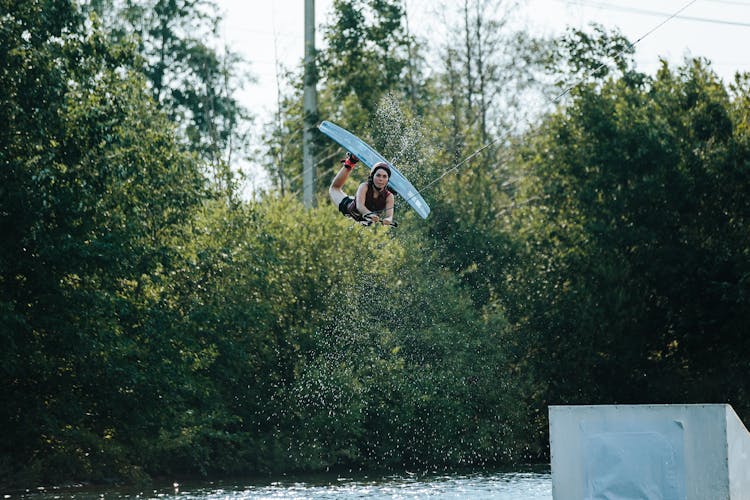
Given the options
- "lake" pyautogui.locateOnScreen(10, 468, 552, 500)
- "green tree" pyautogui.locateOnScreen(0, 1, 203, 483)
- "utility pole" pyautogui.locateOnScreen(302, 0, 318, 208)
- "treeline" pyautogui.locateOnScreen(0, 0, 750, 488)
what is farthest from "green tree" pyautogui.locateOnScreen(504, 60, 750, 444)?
"green tree" pyautogui.locateOnScreen(0, 1, 203, 483)

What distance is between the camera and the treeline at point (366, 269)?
19.0 metres

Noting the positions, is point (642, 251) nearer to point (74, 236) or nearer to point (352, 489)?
point (352, 489)

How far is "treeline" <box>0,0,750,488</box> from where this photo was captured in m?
19.0

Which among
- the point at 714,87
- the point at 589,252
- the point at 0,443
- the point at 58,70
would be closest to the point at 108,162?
the point at 58,70

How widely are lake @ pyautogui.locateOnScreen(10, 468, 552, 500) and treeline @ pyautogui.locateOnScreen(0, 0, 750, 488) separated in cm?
108

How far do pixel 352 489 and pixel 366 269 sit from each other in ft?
21.2

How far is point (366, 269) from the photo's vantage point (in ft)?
85.6

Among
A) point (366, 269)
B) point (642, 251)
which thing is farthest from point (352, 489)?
point (642, 251)

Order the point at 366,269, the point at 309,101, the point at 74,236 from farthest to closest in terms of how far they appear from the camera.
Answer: the point at 309,101 < the point at 366,269 < the point at 74,236

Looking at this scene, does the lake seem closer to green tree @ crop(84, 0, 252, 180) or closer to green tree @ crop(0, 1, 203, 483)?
green tree @ crop(0, 1, 203, 483)

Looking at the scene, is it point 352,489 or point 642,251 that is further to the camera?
point 642,251

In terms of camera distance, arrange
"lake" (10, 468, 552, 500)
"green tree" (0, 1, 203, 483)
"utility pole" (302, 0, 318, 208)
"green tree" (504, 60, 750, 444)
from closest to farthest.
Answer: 1. "green tree" (0, 1, 203, 483)
2. "lake" (10, 468, 552, 500)
3. "green tree" (504, 60, 750, 444)
4. "utility pole" (302, 0, 318, 208)

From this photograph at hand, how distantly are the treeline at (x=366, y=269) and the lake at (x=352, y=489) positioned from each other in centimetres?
108

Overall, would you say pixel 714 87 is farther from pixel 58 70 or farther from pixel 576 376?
pixel 58 70
